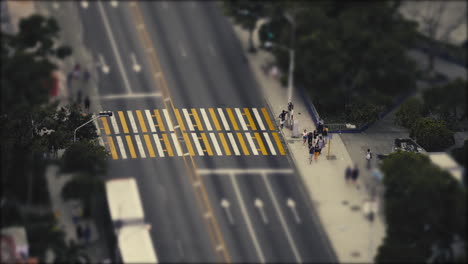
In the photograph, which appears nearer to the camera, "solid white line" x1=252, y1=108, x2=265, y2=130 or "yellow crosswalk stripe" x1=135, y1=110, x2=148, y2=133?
"yellow crosswalk stripe" x1=135, y1=110, x2=148, y2=133

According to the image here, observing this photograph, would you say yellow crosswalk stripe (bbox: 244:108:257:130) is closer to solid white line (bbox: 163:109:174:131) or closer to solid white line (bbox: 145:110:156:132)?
solid white line (bbox: 163:109:174:131)

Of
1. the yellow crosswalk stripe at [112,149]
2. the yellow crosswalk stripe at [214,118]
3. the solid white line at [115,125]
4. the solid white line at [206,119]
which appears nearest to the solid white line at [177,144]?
the solid white line at [206,119]

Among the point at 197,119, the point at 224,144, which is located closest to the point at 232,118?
the point at 197,119

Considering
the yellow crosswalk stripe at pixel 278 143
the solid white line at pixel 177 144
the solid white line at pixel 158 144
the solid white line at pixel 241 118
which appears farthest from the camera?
the solid white line at pixel 241 118

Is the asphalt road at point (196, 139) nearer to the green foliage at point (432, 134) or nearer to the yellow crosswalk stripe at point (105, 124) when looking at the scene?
the yellow crosswalk stripe at point (105, 124)

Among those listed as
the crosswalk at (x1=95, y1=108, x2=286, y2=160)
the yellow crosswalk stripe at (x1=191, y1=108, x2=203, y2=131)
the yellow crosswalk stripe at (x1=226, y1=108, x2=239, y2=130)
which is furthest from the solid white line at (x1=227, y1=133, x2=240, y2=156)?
the yellow crosswalk stripe at (x1=191, y1=108, x2=203, y2=131)
